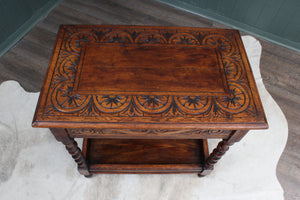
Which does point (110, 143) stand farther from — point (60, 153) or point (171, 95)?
point (171, 95)

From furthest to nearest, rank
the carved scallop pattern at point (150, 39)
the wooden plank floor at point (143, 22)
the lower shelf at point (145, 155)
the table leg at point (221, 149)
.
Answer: the wooden plank floor at point (143, 22) < the lower shelf at point (145, 155) < the carved scallop pattern at point (150, 39) < the table leg at point (221, 149)

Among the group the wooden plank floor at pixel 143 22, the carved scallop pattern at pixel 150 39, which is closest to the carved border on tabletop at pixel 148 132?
the carved scallop pattern at pixel 150 39

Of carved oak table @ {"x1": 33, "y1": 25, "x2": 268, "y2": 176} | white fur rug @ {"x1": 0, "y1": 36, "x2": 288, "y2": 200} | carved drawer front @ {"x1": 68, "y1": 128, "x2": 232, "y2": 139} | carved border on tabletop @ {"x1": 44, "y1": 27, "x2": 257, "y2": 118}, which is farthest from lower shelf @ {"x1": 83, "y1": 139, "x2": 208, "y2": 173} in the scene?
carved border on tabletop @ {"x1": 44, "y1": 27, "x2": 257, "y2": 118}

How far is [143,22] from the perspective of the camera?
2.50 m

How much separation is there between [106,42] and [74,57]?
210 mm

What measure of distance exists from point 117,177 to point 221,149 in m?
0.75

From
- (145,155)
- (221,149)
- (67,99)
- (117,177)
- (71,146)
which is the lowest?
(117,177)

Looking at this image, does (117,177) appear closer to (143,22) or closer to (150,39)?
(150,39)

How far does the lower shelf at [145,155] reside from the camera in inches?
55.5

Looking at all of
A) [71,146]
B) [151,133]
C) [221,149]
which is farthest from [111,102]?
[221,149]

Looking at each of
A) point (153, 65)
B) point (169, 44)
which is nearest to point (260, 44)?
point (169, 44)

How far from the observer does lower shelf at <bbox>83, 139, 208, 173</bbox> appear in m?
1.41

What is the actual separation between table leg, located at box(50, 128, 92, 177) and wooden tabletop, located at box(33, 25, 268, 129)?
0.10m

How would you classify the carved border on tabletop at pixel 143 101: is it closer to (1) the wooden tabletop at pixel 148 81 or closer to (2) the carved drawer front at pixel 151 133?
(1) the wooden tabletop at pixel 148 81
